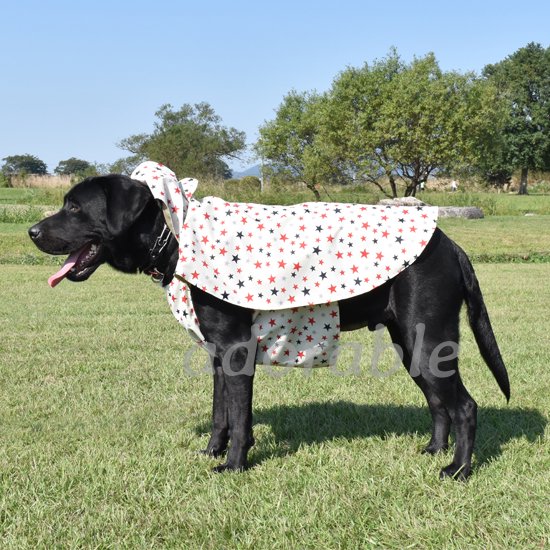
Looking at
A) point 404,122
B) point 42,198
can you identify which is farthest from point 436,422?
point 404,122

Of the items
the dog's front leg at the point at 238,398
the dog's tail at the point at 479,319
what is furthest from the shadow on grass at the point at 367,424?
the dog's tail at the point at 479,319

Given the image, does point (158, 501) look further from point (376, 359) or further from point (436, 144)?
point (436, 144)

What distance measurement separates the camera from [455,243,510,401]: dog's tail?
3.70 metres

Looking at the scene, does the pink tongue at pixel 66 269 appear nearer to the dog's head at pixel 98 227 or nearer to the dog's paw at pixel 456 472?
the dog's head at pixel 98 227

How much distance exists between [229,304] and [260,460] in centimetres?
100

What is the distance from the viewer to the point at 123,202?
3.41 m

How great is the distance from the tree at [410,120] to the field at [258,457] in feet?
108

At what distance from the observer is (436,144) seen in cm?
3850

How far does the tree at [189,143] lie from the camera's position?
58.6m

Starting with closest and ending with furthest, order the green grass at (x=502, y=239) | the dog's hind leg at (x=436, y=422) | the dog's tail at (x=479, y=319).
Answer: the dog's tail at (x=479, y=319) → the dog's hind leg at (x=436, y=422) → the green grass at (x=502, y=239)

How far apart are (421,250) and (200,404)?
231 cm

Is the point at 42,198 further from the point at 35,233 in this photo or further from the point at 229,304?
the point at 229,304

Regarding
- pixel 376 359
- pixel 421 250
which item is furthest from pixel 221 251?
pixel 376 359

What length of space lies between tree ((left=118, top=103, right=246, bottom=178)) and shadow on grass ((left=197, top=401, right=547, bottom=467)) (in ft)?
166
